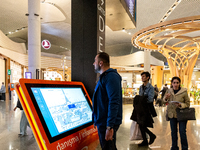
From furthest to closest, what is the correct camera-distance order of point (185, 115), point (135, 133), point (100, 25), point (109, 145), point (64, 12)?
point (64, 12) → point (135, 133) → point (100, 25) → point (185, 115) → point (109, 145)

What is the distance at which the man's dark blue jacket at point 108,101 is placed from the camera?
1767 mm

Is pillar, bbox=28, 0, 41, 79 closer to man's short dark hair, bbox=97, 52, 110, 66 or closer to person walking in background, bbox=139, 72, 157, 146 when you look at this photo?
→ person walking in background, bbox=139, 72, 157, 146

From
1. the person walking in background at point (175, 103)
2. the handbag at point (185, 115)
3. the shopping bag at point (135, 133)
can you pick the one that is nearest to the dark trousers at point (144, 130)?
the shopping bag at point (135, 133)

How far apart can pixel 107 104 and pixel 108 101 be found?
0.03 metres

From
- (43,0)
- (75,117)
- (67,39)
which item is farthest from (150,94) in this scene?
(67,39)

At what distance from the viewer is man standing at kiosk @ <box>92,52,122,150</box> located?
5.79 feet

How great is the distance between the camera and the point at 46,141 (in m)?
1.66

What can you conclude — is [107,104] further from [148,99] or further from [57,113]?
[148,99]

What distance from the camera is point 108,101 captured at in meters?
1.91

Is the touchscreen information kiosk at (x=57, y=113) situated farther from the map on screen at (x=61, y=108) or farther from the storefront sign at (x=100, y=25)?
the storefront sign at (x=100, y=25)

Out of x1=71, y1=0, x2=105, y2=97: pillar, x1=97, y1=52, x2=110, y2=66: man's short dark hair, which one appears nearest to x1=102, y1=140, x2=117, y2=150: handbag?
x1=97, y1=52, x2=110, y2=66: man's short dark hair

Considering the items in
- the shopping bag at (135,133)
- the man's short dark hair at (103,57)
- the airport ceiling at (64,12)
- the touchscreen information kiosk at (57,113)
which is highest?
the airport ceiling at (64,12)

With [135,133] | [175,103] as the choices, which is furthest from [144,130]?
[175,103]

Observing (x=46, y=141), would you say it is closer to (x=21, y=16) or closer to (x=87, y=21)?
(x=87, y=21)
